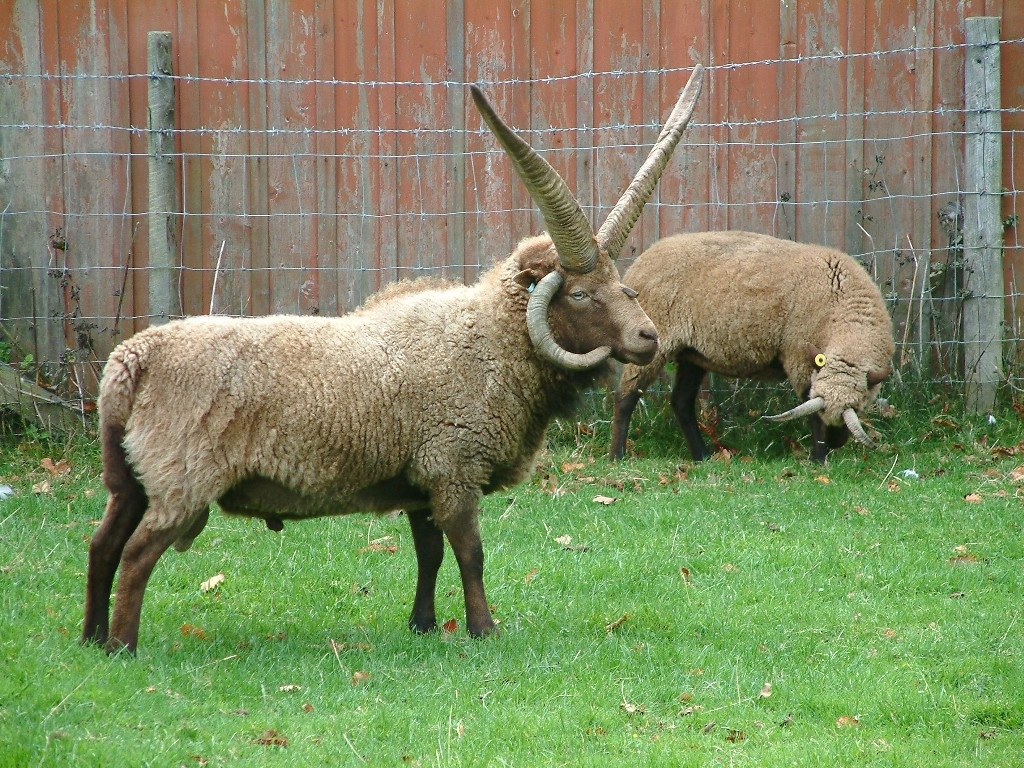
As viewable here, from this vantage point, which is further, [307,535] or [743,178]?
[743,178]

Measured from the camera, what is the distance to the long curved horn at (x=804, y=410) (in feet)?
31.1

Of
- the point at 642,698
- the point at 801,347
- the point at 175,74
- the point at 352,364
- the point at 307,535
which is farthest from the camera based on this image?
the point at 175,74

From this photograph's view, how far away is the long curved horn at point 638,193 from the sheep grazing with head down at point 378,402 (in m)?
0.01

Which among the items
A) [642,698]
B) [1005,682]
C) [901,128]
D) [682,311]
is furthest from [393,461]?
[901,128]

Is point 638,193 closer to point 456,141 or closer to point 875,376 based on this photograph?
point 875,376

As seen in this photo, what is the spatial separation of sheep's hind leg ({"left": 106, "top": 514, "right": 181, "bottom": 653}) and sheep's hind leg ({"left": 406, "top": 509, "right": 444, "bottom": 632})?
4.67 ft

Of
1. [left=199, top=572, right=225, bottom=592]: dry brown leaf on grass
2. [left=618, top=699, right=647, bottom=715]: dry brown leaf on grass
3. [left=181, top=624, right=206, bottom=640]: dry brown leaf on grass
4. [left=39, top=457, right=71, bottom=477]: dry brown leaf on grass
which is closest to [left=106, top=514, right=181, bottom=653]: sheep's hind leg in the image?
[left=181, top=624, right=206, bottom=640]: dry brown leaf on grass

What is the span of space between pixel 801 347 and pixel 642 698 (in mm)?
5537

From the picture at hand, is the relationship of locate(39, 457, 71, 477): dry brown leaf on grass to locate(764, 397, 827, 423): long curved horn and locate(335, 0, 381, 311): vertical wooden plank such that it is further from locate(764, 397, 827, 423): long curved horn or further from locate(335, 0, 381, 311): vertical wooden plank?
locate(764, 397, 827, 423): long curved horn

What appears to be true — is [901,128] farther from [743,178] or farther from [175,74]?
[175,74]

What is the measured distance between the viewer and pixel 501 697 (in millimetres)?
5055

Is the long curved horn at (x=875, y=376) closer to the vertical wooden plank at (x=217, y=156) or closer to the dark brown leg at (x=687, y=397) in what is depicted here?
the dark brown leg at (x=687, y=397)

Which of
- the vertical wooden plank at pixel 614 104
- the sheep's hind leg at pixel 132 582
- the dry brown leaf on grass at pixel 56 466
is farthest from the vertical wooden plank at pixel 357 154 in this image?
the sheep's hind leg at pixel 132 582

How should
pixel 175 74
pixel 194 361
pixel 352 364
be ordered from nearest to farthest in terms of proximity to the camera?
1. pixel 194 361
2. pixel 352 364
3. pixel 175 74
